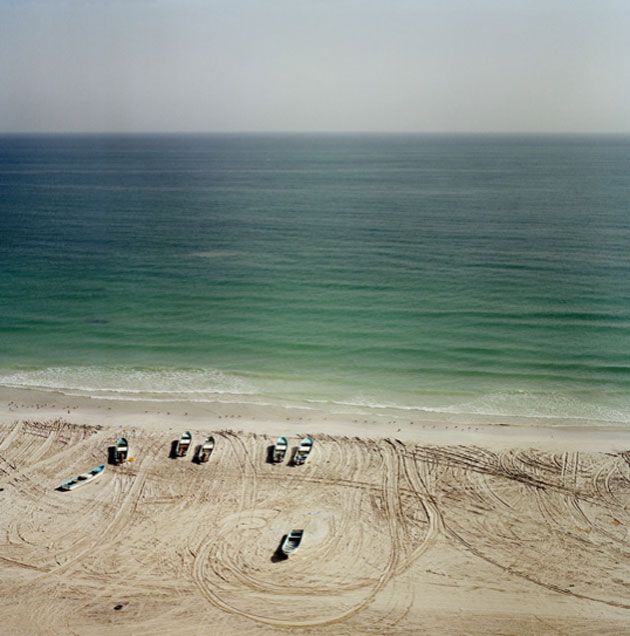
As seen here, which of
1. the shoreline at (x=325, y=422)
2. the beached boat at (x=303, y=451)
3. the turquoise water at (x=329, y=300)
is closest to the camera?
Answer: the beached boat at (x=303, y=451)

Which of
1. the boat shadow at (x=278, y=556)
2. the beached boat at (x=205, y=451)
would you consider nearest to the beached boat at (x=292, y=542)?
the boat shadow at (x=278, y=556)

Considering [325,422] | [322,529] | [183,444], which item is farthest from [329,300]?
[322,529]

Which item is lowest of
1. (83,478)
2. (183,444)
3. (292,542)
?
(292,542)

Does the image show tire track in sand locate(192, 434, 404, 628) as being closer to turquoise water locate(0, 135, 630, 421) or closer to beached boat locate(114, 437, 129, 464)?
beached boat locate(114, 437, 129, 464)

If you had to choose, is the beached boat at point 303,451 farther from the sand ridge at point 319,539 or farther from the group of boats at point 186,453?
the sand ridge at point 319,539

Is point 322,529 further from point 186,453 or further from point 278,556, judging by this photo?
point 186,453

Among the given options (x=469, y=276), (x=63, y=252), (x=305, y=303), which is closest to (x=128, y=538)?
(x=305, y=303)
